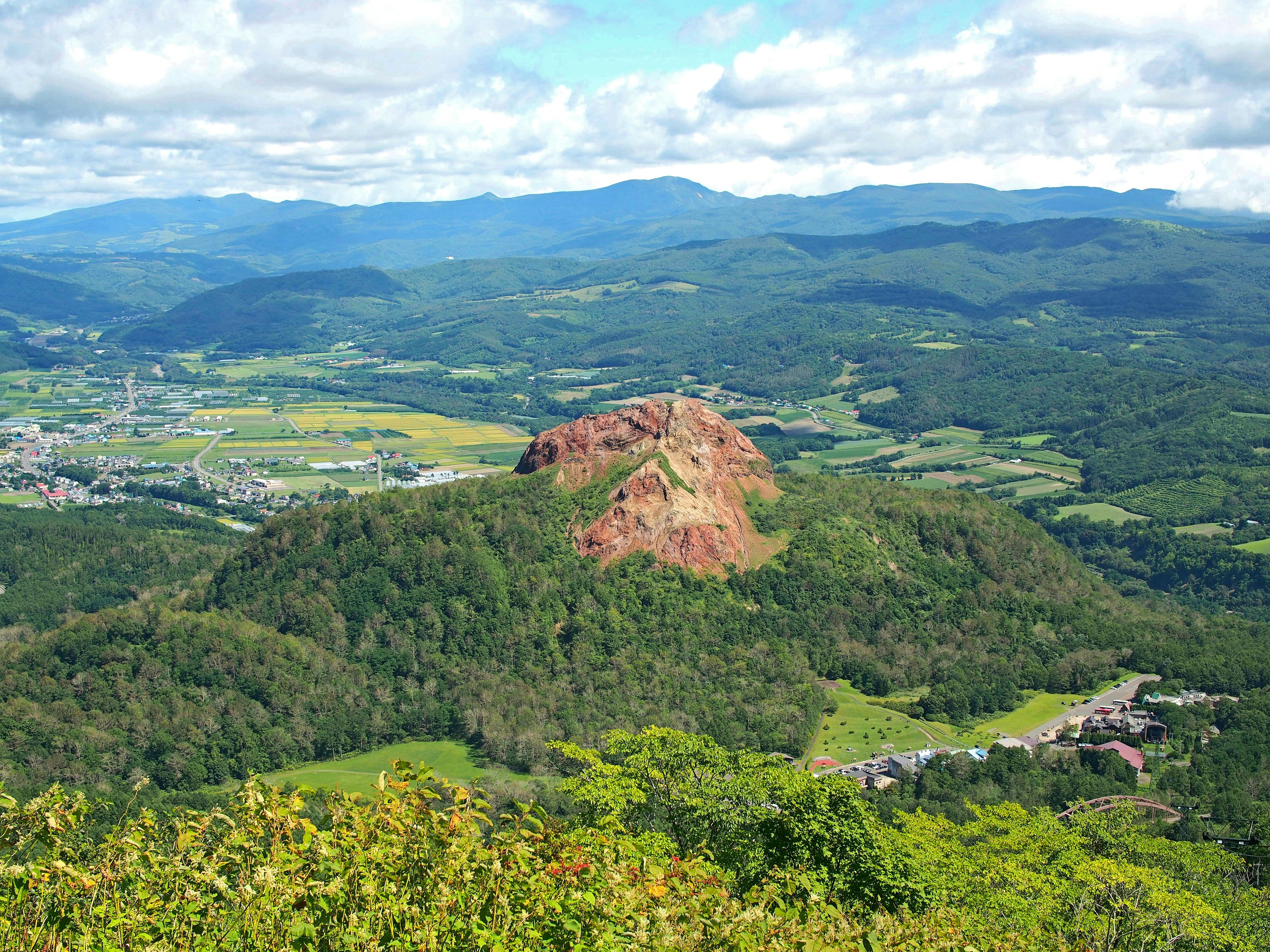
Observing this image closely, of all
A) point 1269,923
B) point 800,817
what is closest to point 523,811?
point 800,817

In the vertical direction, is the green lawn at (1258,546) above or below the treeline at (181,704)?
below

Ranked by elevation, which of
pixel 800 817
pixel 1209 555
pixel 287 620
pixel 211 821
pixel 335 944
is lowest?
pixel 1209 555

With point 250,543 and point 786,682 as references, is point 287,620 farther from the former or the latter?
point 786,682

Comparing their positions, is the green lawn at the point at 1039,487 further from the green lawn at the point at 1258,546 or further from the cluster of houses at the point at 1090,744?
the cluster of houses at the point at 1090,744

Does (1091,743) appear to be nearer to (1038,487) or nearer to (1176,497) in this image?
(1176,497)

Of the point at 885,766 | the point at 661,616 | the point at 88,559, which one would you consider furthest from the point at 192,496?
the point at 885,766

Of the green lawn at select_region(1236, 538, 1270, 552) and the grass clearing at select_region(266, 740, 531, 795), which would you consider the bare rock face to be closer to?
the grass clearing at select_region(266, 740, 531, 795)

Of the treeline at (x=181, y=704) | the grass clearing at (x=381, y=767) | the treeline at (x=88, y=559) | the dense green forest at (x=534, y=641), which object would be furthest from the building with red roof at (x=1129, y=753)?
the treeline at (x=88, y=559)

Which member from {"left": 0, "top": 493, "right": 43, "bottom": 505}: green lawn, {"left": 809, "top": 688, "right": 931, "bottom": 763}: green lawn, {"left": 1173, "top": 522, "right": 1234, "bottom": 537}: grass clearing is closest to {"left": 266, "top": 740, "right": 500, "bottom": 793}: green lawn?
{"left": 809, "top": 688, "right": 931, "bottom": 763}: green lawn
